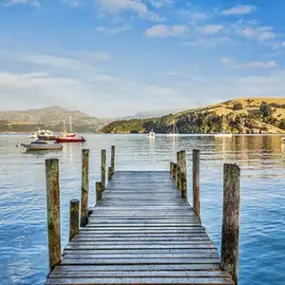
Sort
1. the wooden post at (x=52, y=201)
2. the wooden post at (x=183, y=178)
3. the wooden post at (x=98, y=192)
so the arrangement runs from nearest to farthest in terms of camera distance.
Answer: the wooden post at (x=52, y=201)
the wooden post at (x=183, y=178)
the wooden post at (x=98, y=192)

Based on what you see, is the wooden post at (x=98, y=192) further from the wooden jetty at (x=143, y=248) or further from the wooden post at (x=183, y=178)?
the wooden jetty at (x=143, y=248)

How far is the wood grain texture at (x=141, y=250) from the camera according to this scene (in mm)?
6227

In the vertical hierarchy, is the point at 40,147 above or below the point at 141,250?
below

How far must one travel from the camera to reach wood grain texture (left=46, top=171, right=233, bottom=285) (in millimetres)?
6227

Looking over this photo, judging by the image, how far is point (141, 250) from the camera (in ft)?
25.0

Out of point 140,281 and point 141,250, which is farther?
point 141,250

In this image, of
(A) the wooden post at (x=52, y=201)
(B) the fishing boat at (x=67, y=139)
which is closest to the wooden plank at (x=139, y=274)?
(A) the wooden post at (x=52, y=201)

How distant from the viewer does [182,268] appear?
6.56 metres

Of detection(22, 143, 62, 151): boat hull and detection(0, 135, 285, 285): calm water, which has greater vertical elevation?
detection(22, 143, 62, 151): boat hull

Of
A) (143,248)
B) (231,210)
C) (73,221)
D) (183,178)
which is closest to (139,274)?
(143,248)

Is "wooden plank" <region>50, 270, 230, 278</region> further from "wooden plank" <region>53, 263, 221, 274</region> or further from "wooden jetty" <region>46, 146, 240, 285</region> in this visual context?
"wooden plank" <region>53, 263, 221, 274</region>

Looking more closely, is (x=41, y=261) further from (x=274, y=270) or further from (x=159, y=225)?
(x=274, y=270)

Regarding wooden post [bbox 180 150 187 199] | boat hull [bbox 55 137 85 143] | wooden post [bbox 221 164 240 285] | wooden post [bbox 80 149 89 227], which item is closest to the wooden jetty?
wooden post [bbox 221 164 240 285]

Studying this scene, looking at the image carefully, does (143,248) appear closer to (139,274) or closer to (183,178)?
(139,274)
